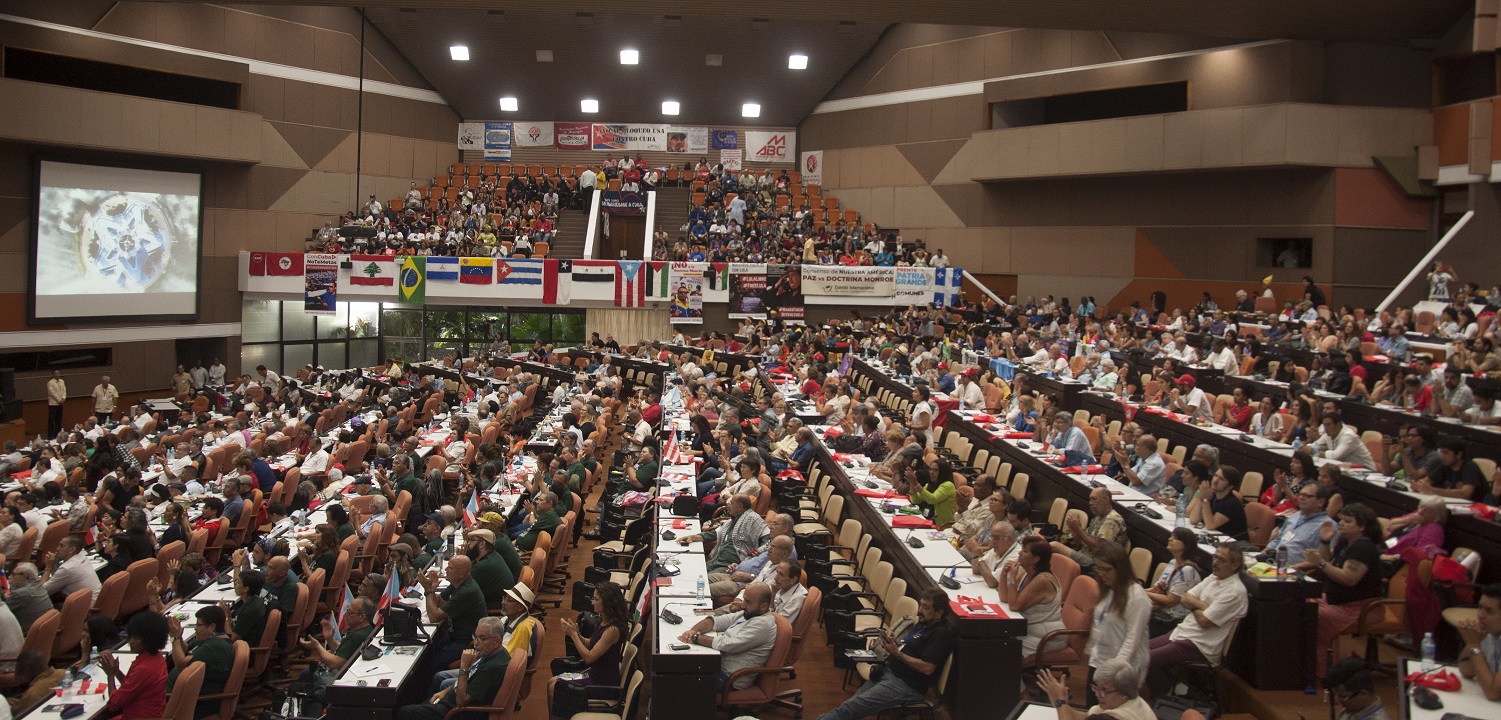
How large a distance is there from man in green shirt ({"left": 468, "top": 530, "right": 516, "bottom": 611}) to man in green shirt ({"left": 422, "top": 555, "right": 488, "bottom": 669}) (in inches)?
27.3

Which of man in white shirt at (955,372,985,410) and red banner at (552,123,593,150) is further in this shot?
red banner at (552,123,593,150)

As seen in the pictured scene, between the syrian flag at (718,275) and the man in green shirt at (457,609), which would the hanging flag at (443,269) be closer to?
the syrian flag at (718,275)

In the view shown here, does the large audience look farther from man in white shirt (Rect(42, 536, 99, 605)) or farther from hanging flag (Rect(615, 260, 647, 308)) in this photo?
hanging flag (Rect(615, 260, 647, 308))

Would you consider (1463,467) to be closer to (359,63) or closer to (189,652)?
(189,652)

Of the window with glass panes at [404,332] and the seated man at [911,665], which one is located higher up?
the window with glass panes at [404,332]

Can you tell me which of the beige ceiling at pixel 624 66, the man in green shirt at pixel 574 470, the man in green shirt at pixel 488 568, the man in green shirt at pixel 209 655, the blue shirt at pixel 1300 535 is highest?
the beige ceiling at pixel 624 66

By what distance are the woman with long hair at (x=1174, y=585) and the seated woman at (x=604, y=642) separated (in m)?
3.50

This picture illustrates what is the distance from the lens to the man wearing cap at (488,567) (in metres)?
8.44

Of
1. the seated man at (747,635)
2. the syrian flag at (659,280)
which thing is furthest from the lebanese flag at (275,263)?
the seated man at (747,635)

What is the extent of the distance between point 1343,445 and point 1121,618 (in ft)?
15.1

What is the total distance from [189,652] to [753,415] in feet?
30.6

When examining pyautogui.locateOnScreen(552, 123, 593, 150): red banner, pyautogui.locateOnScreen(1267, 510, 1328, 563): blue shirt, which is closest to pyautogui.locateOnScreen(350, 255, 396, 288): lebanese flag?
pyautogui.locateOnScreen(552, 123, 593, 150): red banner

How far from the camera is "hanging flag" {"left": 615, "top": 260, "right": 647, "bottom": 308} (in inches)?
1039

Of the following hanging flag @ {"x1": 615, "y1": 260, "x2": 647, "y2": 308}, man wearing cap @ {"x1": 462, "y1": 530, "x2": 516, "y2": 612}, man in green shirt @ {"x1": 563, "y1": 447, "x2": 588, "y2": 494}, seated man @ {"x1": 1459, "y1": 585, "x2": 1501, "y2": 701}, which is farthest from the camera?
hanging flag @ {"x1": 615, "y1": 260, "x2": 647, "y2": 308}
